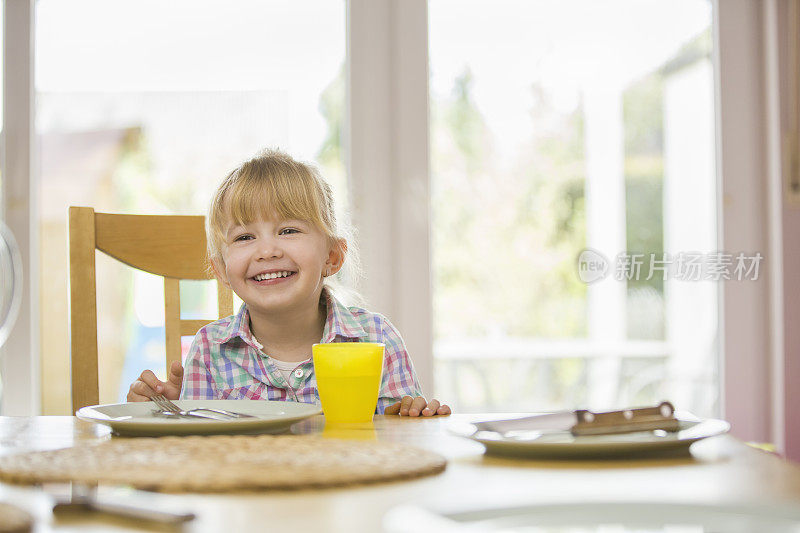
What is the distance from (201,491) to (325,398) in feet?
1.31

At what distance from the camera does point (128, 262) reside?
4.69 ft

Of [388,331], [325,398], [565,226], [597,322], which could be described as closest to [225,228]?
[388,331]

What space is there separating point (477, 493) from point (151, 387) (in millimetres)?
686

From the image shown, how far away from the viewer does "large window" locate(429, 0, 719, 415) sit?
231 cm

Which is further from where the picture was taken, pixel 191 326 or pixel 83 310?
pixel 191 326

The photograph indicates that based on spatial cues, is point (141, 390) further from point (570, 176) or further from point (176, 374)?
point (570, 176)

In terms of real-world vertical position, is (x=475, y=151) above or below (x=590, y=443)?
above

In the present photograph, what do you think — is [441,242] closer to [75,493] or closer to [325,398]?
[325,398]

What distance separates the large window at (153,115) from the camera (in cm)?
217

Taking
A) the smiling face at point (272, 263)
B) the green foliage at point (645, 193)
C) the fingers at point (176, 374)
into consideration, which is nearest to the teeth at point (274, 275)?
the smiling face at point (272, 263)

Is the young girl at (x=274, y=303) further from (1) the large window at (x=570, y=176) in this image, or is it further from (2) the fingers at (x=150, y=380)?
(1) the large window at (x=570, y=176)

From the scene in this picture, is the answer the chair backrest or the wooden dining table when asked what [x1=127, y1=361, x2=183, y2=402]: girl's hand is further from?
the wooden dining table

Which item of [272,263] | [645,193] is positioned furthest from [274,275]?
[645,193]

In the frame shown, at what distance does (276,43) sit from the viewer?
226 cm
